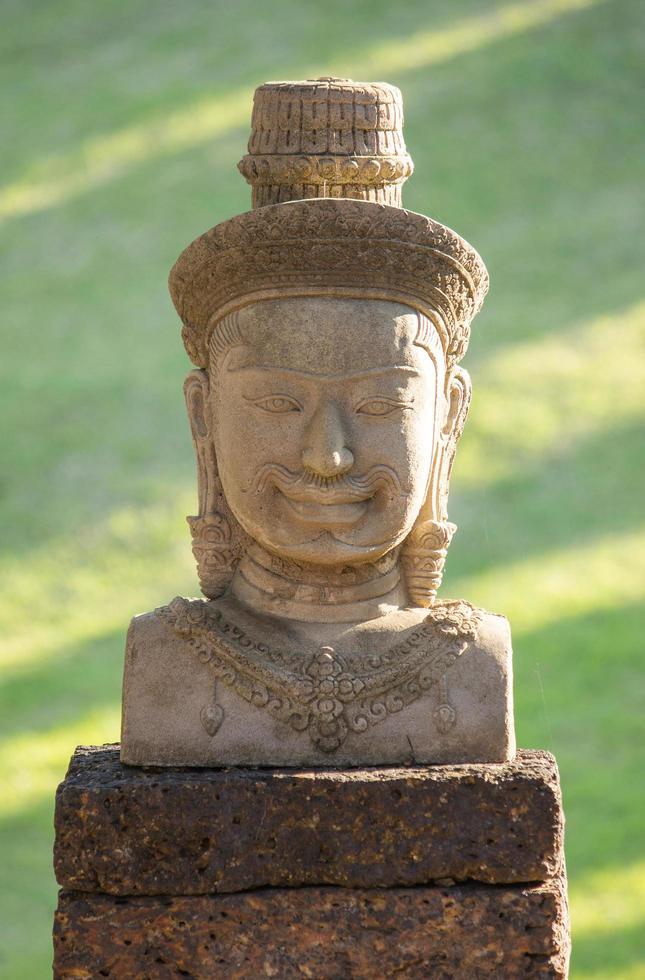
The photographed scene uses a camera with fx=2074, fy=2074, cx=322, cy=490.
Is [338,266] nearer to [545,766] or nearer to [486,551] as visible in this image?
[545,766]

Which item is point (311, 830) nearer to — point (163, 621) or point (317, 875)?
point (317, 875)

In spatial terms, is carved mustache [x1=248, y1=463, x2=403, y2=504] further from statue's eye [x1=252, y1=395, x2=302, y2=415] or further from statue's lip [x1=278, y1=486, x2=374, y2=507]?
statue's eye [x1=252, y1=395, x2=302, y2=415]

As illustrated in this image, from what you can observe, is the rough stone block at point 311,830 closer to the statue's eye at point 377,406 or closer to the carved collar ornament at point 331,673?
the carved collar ornament at point 331,673

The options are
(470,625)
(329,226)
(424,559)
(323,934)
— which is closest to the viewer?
(329,226)

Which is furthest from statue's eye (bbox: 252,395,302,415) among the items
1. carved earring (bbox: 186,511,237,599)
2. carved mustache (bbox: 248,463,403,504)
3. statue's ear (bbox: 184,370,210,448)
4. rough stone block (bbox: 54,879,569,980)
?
rough stone block (bbox: 54,879,569,980)

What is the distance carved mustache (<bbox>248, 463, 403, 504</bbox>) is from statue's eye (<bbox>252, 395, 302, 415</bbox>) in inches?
4.5

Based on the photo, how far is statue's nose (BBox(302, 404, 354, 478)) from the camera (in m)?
4.23

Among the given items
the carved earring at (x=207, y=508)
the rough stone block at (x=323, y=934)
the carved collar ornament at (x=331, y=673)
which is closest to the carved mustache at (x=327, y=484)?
the carved earring at (x=207, y=508)

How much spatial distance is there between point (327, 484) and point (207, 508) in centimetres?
36

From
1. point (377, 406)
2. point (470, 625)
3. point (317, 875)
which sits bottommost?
point (317, 875)

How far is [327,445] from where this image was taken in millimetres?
4230

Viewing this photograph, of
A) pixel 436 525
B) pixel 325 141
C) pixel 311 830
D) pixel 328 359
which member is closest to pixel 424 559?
pixel 436 525

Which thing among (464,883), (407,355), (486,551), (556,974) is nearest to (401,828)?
(464,883)

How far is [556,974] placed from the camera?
14.0ft
